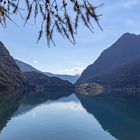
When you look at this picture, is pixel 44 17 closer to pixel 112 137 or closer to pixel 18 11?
pixel 18 11

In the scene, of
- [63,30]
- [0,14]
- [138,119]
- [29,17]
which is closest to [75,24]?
[63,30]

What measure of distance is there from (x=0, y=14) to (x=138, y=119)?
105 metres

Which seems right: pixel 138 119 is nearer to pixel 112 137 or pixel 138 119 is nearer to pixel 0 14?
pixel 112 137

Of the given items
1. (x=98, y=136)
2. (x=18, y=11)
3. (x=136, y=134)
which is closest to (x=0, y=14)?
(x=18, y=11)

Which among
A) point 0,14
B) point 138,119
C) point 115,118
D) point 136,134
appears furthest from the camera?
point 115,118

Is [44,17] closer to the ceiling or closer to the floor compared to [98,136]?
closer to the ceiling

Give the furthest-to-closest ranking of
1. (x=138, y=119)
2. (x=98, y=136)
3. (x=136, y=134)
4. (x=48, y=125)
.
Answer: (x=138, y=119), (x=48, y=125), (x=136, y=134), (x=98, y=136)

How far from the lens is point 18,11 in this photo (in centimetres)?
490

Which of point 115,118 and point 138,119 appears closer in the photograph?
point 138,119

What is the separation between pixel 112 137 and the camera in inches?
2975

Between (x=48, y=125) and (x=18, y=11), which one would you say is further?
(x=48, y=125)

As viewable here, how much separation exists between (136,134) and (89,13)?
252ft

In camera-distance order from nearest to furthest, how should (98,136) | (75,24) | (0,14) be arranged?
1. (0,14)
2. (75,24)
3. (98,136)

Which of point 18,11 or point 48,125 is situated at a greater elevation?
point 18,11
